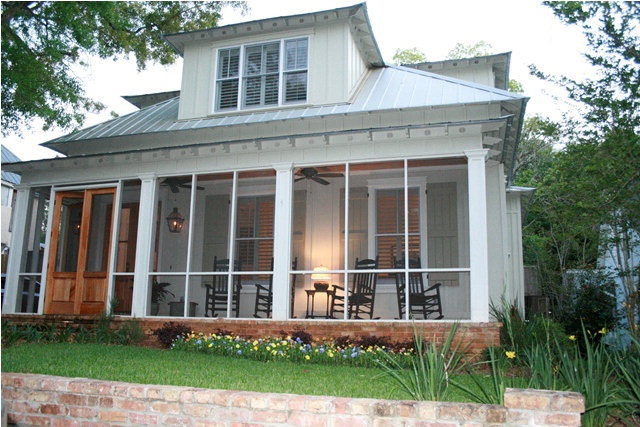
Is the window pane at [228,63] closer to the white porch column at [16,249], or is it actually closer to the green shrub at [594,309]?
the white porch column at [16,249]

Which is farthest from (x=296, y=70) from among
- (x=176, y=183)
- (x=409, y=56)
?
(x=409, y=56)

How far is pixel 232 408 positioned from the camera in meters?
4.39

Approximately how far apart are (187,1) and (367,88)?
1118cm

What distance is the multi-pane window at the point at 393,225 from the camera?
10562 millimetres

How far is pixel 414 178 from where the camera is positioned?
1070 centimetres

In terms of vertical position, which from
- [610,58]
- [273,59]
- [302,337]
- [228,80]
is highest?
[273,59]

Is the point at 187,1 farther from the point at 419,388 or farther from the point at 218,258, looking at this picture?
the point at 419,388

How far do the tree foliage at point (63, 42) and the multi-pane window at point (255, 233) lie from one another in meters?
4.71

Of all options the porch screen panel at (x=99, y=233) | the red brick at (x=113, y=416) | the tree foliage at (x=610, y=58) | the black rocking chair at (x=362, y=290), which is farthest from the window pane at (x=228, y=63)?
the red brick at (x=113, y=416)

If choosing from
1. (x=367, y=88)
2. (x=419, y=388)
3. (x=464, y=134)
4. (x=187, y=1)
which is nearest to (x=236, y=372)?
(x=419, y=388)

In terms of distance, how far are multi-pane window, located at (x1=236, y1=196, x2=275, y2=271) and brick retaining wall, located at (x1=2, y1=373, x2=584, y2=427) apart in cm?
660

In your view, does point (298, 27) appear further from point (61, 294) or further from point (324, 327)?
point (61, 294)

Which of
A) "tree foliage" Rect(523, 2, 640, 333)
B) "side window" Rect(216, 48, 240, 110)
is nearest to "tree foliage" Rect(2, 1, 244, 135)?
"side window" Rect(216, 48, 240, 110)

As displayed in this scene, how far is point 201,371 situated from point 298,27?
7.04m
